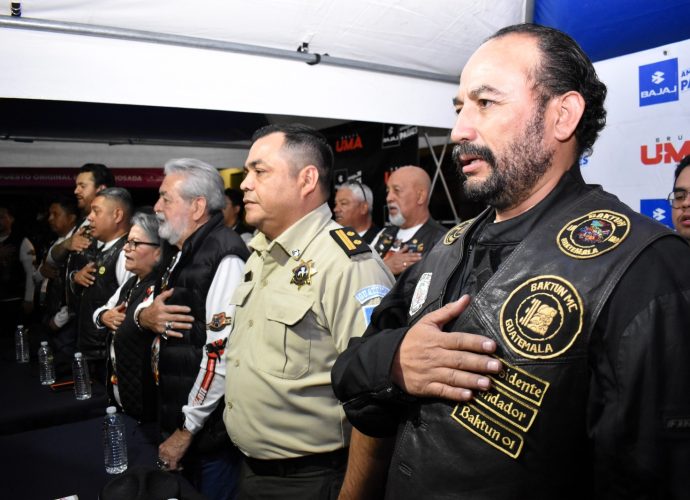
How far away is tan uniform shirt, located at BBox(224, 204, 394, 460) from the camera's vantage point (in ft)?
5.74

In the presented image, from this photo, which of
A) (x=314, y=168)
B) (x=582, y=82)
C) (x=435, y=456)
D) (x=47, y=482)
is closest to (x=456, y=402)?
(x=435, y=456)

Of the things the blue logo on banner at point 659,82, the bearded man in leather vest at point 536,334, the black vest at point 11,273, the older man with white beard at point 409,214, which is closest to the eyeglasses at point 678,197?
the blue logo on banner at point 659,82

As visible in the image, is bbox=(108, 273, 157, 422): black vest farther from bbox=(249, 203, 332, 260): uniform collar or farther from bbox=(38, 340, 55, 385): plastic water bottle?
bbox=(249, 203, 332, 260): uniform collar

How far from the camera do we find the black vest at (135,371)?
2.73 metres

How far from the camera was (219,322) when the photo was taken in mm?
2350

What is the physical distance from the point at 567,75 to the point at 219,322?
1822 mm

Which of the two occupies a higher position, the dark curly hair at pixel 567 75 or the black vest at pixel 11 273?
the dark curly hair at pixel 567 75

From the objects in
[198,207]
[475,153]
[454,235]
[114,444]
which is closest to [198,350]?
[114,444]

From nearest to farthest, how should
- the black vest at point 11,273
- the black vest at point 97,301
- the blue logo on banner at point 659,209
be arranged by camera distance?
the blue logo on banner at point 659,209 → the black vest at point 97,301 → the black vest at point 11,273

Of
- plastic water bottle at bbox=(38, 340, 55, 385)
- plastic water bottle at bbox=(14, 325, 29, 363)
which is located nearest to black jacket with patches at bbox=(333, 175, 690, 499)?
plastic water bottle at bbox=(38, 340, 55, 385)

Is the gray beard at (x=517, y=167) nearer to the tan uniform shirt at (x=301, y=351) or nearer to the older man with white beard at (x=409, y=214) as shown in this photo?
the tan uniform shirt at (x=301, y=351)

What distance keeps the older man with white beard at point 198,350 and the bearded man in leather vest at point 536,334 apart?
4.24 feet

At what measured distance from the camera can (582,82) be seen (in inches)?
42.8

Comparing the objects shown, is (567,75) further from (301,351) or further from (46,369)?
(46,369)
